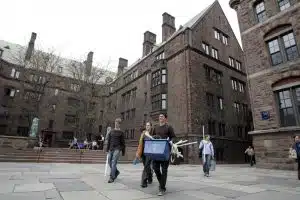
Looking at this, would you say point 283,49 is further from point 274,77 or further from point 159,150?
point 159,150

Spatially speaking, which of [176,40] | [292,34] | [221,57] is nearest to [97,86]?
[176,40]

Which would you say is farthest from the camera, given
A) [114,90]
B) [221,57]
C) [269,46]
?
[114,90]

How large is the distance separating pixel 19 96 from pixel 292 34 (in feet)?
129

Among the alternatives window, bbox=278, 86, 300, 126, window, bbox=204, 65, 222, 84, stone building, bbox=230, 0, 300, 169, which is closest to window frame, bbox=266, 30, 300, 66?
stone building, bbox=230, 0, 300, 169

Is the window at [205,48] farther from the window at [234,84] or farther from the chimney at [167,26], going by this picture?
the chimney at [167,26]

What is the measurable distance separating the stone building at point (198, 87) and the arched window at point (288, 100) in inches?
336

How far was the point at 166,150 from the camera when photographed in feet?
15.4

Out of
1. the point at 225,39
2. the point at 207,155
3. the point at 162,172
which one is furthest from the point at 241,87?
the point at 162,172

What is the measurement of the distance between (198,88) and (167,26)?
46.6 ft

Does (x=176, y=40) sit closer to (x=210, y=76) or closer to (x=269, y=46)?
(x=210, y=76)

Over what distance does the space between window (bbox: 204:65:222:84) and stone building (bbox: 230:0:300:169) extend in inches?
324

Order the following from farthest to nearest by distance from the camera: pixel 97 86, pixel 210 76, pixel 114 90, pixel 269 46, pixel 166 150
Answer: pixel 114 90 < pixel 97 86 < pixel 210 76 < pixel 269 46 < pixel 166 150

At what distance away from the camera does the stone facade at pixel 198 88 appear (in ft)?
71.7

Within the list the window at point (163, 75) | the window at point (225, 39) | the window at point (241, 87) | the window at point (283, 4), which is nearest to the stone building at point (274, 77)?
the window at point (283, 4)
